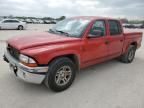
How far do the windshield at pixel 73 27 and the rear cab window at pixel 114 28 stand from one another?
40.1 inches

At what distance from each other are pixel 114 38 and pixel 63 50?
2093 millimetres

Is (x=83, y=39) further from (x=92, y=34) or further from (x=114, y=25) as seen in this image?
(x=114, y=25)

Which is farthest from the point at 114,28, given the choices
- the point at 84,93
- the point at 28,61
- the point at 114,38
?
the point at 28,61

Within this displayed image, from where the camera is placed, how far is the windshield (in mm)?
3805

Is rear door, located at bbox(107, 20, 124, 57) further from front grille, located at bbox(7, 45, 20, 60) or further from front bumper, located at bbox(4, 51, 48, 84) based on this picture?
front grille, located at bbox(7, 45, 20, 60)

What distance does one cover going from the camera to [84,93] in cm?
345

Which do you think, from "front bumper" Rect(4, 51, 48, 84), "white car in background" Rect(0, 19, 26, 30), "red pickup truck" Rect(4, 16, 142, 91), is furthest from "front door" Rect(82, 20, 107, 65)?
"white car in background" Rect(0, 19, 26, 30)

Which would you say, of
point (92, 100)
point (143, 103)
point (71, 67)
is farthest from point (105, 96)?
point (71, 67)

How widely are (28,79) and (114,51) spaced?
295cm

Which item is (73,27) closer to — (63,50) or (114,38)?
(63,50)

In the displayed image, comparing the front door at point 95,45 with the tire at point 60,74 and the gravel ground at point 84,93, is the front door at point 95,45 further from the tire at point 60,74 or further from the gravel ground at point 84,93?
the gravel ground at point 84,93

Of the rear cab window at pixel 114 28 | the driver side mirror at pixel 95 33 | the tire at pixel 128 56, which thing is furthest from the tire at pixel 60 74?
the tire at pixel 128 56

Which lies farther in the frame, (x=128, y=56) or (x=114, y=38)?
(x=128, y=56)

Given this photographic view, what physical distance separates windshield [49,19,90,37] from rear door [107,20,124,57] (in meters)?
0.97
